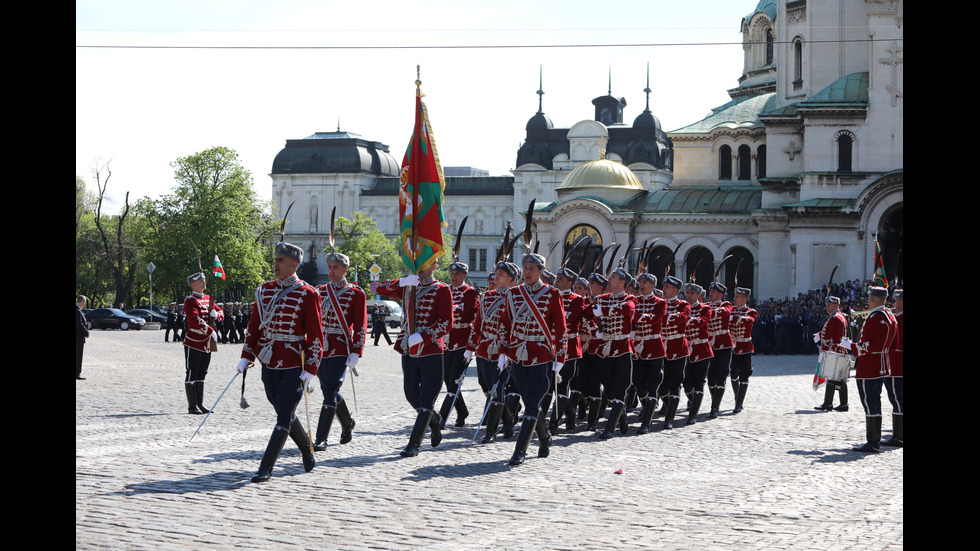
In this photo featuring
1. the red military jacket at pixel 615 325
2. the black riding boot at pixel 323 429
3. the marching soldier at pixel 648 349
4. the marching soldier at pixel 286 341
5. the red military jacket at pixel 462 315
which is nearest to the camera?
the marching soldier at pixel 286 341

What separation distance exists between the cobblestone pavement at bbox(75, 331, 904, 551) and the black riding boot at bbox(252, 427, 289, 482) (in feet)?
0.46

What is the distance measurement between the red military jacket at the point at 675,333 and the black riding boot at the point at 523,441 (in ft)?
14.1

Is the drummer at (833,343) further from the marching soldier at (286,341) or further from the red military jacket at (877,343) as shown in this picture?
the marching soldier at (286,341)

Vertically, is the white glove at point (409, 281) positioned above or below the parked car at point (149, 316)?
above

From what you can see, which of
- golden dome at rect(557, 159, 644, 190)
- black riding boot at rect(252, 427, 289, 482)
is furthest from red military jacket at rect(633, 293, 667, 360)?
golden dome at rect(557, 159, 644, 190)

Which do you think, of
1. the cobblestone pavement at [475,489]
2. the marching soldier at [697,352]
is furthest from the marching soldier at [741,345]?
the cobblestone pavement at [475,489]

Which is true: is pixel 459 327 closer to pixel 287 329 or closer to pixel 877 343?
pixel 287 329

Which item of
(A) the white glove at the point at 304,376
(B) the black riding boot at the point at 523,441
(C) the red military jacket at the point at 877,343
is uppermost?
(C) the red military jacket at the point at 877,343

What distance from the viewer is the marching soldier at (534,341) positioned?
1146 cm

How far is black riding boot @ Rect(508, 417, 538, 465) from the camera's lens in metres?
11.1

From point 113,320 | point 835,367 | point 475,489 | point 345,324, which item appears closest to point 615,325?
point 345,324

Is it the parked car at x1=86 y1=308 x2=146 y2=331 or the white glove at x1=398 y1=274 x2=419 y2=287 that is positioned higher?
the white glove at x1=398 y1=274 x2=419 y2=287

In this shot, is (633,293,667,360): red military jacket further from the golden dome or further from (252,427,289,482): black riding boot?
the golden dome
